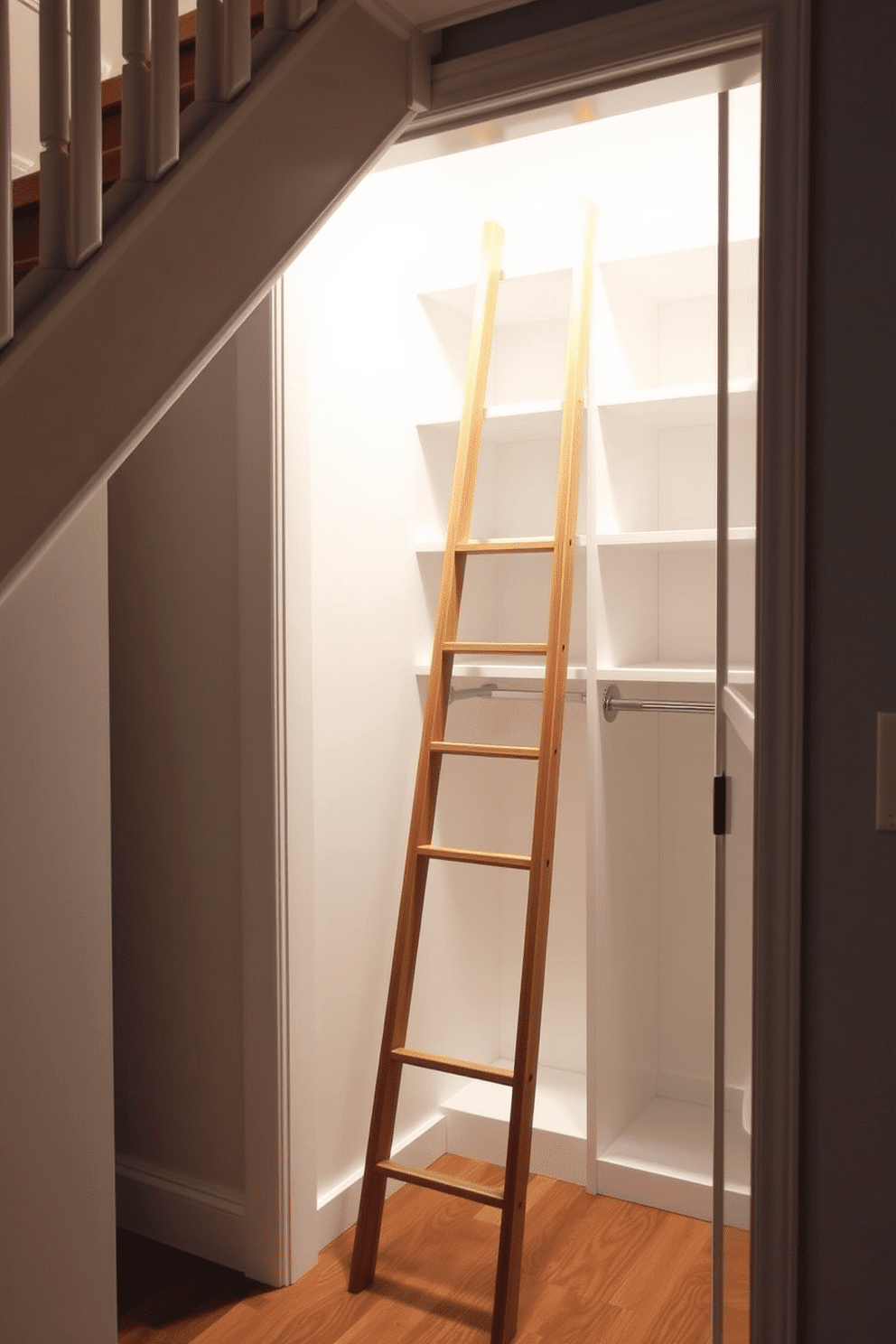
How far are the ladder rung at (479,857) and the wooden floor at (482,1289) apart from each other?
2.87ft

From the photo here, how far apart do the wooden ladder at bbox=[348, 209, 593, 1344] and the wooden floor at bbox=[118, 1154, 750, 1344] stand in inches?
3.8

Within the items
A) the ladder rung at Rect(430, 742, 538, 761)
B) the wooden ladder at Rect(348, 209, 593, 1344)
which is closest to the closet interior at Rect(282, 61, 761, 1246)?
the wooden ladder at Rect(348, 209, 593, 1344)

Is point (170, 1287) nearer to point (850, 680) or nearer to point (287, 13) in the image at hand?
point (850, 680)

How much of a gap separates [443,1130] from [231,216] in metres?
2.41

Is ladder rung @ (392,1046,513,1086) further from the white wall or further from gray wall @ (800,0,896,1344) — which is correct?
gray wall @ (800,0,896,1344)

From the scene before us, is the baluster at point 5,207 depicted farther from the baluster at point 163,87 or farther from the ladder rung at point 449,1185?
the ladder rung at point 449,1185

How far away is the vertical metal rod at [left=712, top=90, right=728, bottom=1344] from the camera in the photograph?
1782mm

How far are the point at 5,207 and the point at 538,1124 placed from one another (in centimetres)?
249

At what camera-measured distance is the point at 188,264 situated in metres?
1.43

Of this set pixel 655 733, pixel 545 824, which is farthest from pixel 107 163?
→ pixel 655 733

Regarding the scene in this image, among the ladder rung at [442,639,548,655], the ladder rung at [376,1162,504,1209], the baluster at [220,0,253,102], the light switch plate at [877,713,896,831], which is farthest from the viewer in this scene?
the ladder rung at [442,639,548,655]

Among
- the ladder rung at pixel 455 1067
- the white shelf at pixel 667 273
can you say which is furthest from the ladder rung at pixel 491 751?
the white shelf at pixel 667 273

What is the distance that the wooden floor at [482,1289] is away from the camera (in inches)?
89.6

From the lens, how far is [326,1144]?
2607mm
